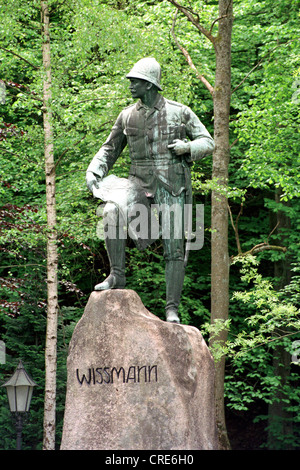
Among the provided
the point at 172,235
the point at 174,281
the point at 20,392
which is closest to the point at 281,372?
the point at 20,392

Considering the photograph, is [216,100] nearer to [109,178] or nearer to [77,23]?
[77,23]

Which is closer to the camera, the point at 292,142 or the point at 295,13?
the point at 292,142

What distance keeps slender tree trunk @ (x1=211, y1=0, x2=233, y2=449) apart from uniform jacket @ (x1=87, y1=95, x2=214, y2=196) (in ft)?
19.6

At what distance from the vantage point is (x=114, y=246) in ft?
21.0

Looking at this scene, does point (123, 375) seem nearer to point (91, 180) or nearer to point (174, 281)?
point (174, 281)

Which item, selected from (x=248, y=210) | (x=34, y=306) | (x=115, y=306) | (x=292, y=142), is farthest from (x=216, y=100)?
(x=115, y=306)

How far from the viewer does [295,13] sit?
15.4m

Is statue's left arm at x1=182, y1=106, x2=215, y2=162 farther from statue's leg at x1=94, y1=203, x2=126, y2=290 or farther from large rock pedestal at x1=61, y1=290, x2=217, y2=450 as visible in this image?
large rock pedestal at x1=61, y1=290, x2=217, y2=450

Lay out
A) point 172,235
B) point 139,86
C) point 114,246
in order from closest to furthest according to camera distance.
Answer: point 114,246 < point 139,86 < point 172,235

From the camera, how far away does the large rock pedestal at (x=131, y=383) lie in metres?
5.91

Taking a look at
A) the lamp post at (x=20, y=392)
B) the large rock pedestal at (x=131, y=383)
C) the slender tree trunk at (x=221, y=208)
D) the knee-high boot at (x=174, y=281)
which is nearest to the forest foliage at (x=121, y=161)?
the slender tree trunk at (x=221, y=208)

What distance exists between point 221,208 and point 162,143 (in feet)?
20.9

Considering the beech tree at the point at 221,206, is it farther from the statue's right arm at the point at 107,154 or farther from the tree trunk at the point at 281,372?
the statue's right arm at the point at 107,154
